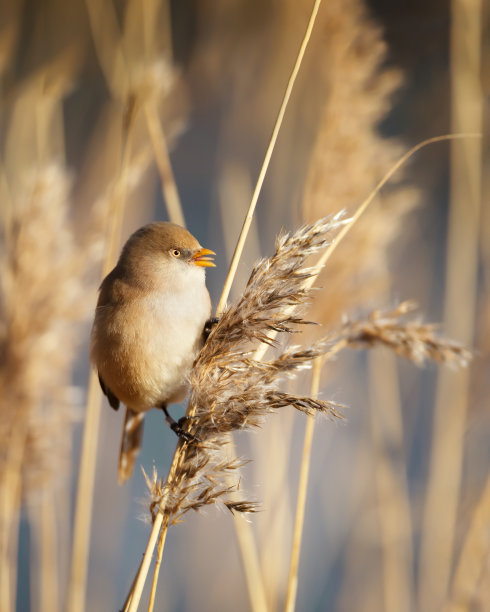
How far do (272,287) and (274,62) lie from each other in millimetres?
1913

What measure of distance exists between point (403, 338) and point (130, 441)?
1.08 metres

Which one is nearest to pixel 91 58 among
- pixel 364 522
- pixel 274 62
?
pixel 274 62

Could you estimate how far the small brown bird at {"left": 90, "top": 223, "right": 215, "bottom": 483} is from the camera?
1.54m

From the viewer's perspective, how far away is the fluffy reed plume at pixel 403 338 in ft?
4.46

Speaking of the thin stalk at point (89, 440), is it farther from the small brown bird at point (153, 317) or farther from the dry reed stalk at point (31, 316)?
the dry reed stalk at point (31, 316)

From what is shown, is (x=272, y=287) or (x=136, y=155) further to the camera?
(x=136, y=155)

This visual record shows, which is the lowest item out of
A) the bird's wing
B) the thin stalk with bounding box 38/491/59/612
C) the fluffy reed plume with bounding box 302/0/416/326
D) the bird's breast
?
the thin stalk with bounding box 38/491/59/612

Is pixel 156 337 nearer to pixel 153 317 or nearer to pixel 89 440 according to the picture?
pixel 153 317

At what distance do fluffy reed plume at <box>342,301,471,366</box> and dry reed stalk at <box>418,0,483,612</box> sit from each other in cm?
95

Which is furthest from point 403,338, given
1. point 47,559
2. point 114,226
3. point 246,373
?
point 47,559

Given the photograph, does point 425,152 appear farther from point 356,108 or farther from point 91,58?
point 91,58

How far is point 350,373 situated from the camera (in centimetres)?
260

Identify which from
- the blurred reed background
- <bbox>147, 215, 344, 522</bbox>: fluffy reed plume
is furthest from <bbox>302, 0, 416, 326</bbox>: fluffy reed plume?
<bbox>147, 215, 344, 522</bbox>: fluffy reed plume

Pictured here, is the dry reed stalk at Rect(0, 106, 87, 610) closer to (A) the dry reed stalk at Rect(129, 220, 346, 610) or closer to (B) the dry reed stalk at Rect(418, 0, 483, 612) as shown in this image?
(A) the dry reed stalk at Rect(129, 220, 346, 610)
